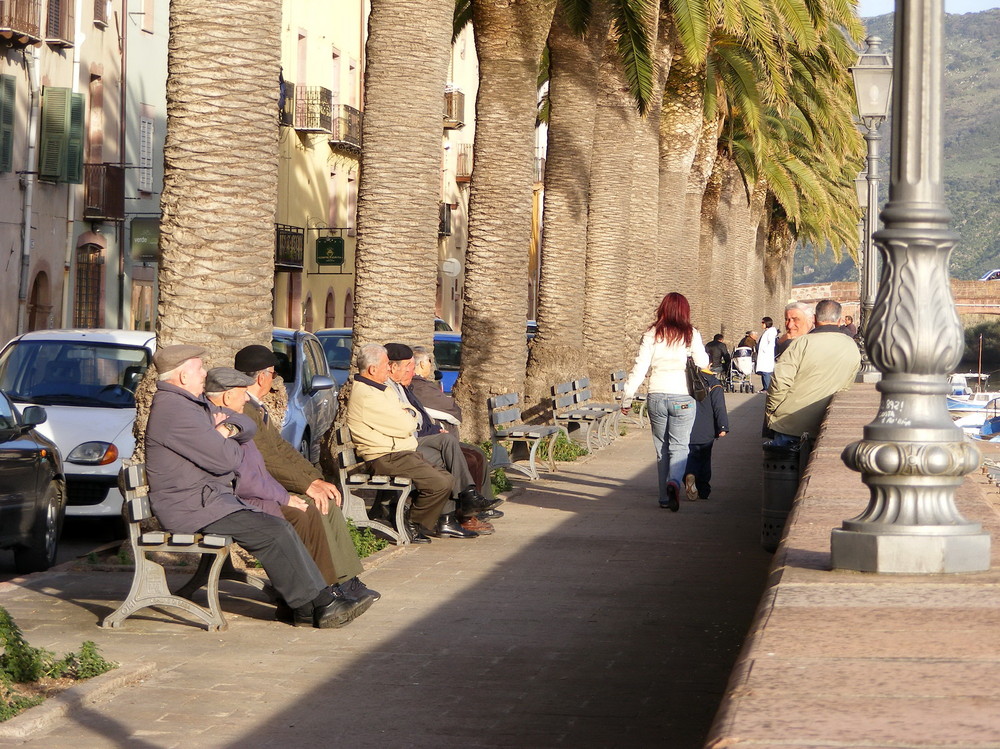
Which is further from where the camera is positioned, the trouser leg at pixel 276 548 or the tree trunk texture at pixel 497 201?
the tree trunk texture at pixel 497 201

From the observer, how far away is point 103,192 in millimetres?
35656

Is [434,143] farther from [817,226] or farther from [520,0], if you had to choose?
[817,226]

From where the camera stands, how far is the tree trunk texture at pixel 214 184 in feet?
34.6

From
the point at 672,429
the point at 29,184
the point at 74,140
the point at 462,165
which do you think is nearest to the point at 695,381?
the point at 672,429

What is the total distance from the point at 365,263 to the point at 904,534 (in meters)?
9.17

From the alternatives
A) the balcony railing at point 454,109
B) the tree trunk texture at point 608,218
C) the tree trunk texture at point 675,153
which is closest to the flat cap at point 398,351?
the tree trunk texture at point 608,218

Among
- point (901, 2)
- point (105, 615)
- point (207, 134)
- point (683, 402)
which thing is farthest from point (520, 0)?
point (901, 2)

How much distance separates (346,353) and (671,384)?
975 centimetres

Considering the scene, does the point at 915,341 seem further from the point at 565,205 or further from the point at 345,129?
the point at 345,129

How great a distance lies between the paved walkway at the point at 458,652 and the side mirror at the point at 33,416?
132 centimetres

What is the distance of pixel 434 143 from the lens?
48.5 feet

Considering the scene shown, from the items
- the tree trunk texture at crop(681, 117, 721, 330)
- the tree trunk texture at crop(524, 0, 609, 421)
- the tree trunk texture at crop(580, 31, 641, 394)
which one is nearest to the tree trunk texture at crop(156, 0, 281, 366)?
the tree trunk texture at crop(524, 0, 609, 421)

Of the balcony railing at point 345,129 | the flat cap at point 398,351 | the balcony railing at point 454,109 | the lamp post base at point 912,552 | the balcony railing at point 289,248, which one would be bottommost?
the lamp post base at point 912,552

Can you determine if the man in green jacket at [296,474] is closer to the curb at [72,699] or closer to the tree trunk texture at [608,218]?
the curb at [72,699]
